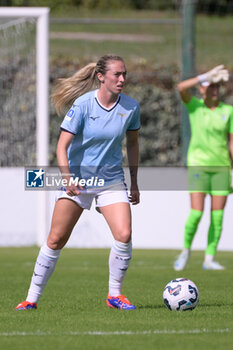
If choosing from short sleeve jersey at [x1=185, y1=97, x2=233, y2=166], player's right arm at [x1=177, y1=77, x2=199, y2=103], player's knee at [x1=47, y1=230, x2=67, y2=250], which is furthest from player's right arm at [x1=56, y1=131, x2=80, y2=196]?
short sleeve jersey at [x1=185, y1=97, x2=233, y2=166]

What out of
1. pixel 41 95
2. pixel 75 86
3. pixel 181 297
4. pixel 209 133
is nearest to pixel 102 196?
pixel 75 86

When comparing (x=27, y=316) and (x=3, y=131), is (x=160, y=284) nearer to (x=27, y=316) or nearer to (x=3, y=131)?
(x=27, y=316)

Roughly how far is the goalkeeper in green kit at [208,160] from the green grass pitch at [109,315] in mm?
546

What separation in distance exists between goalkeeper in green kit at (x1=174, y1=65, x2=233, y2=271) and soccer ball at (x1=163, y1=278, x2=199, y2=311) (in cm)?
366

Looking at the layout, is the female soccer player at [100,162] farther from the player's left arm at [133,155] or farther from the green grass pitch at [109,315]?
the green grass pitch at [109,315]

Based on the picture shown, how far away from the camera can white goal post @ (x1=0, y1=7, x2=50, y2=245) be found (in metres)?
13.9

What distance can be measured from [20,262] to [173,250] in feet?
10.3

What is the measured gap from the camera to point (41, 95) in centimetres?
1402

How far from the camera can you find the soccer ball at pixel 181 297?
277 inches

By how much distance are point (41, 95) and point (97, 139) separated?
7302mm

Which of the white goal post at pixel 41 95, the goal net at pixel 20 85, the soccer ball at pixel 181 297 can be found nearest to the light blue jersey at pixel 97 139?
the soccer ball at pixel 181 297

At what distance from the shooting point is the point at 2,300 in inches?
309

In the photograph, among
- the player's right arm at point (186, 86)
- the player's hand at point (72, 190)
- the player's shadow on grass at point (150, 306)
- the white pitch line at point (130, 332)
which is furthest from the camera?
the player's right arm at point (186, 86)

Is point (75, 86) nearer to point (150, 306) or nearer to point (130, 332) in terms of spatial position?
point (150, 306)
